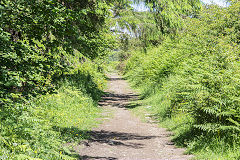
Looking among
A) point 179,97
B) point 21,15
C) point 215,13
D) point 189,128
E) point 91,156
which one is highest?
point 215,13

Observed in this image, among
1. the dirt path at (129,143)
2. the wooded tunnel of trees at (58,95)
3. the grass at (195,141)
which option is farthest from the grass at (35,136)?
the grass at (195,141)

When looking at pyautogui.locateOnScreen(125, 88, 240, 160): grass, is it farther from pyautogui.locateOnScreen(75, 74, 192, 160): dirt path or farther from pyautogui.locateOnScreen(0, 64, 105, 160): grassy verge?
pyautogui.locateOnScreen(0, 64, 105, 160): grassy verge

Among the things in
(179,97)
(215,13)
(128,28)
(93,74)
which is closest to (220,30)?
(215,13)

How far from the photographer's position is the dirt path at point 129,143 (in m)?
6.41

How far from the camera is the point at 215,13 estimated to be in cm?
1431

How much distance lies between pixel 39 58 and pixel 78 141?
254cm

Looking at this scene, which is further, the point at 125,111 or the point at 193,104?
the point at 125,111

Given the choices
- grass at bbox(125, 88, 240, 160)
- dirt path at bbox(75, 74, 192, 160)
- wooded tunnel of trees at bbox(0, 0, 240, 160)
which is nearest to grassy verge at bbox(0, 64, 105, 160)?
wooded tunnel of trees at bbox(0, 0, 240, 160)

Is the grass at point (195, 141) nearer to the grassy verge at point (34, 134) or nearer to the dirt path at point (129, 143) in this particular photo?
the dirt path at point (129, 143)

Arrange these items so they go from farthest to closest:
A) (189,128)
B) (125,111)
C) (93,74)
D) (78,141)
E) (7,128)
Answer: (93,74) < (125,111) < (189,128) < (78,141) < (7,128)

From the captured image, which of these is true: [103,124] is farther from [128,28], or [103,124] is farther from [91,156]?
[128,28]

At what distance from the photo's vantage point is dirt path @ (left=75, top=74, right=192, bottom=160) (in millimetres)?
6406

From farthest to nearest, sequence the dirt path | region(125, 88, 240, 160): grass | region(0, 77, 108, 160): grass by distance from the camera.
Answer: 1. the dirt path
2. region(125, 88, 240, 160): grass
3. region(0, 77, 108, 160): grass

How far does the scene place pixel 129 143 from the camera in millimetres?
7633
